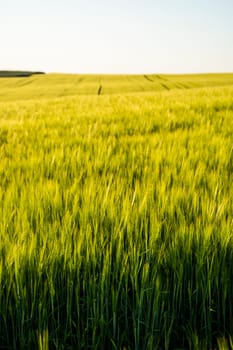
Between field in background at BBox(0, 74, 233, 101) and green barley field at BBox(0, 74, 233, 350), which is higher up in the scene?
field in background at BBox(0, 74, 233, 101)

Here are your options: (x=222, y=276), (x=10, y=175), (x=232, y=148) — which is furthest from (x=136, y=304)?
(x=232, y=148)

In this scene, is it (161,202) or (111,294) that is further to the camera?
(161,202)

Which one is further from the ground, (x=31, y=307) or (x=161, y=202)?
(x=161, y=202)

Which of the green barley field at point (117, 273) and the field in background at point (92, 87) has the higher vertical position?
the field in background at point (92, 87)

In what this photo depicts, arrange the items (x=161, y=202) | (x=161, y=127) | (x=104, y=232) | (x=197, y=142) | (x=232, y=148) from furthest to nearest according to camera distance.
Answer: (x=161, y=127)
(x=197, y=142)
(x=232, y=148)
(x=161, y=202)
(x=104, y=232)

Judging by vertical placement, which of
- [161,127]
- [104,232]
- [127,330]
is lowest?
[127,330]

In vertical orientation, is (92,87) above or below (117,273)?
above

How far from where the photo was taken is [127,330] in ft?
3.29

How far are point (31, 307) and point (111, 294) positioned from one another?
0.65 ft

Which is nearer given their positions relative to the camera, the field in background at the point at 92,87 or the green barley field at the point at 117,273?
the green barley field at the point at 117,273

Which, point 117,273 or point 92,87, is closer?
point 117,273

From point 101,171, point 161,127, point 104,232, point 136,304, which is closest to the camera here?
point 136,304

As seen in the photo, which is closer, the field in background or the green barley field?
the green barley field

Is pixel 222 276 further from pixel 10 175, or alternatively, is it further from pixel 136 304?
pixel 10 175
